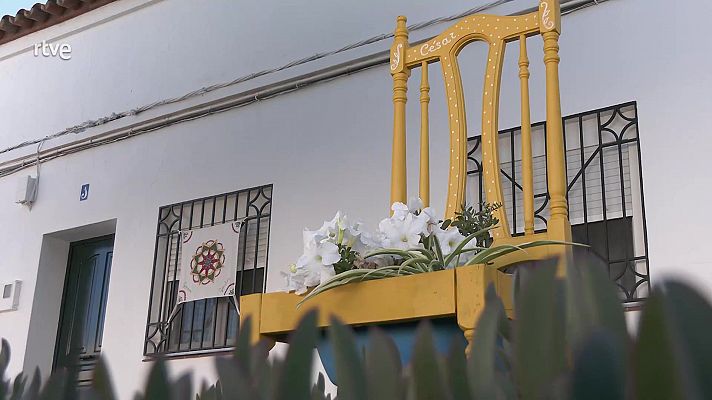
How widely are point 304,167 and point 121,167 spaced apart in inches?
56.4

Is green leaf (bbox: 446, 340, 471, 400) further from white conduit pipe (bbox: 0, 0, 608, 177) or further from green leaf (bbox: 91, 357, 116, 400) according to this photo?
white conduit pipe (bbox: 0, 0, 608, 177)

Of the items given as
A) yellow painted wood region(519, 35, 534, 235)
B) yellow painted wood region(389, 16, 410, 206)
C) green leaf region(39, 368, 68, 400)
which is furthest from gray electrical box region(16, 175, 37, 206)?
green leaf region(39, 368, 68, 400)

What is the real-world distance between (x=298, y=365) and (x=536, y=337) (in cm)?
6

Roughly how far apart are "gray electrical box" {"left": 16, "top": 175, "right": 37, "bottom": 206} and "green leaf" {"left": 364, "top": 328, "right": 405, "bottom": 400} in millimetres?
5187

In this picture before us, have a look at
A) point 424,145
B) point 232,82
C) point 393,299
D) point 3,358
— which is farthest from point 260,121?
point 3,358

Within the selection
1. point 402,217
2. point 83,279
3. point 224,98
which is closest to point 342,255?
point 402,217

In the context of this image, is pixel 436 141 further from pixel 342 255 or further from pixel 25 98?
pixel 25 98

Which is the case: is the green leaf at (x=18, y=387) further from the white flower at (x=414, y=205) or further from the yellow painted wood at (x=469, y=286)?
the white flower at (x=414, y=205)

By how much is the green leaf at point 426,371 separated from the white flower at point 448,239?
1.23 meters

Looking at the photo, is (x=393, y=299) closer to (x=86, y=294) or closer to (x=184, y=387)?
(x=184, y=387)

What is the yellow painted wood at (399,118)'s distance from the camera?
196 centimetres

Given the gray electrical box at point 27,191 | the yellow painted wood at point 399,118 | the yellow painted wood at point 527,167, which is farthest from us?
the gray electrical box at point 27,191

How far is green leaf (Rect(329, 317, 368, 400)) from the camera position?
0.61 ft

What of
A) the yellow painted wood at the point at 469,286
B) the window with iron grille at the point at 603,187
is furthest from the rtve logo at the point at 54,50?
the yellow painted wood at the point at 469,286
